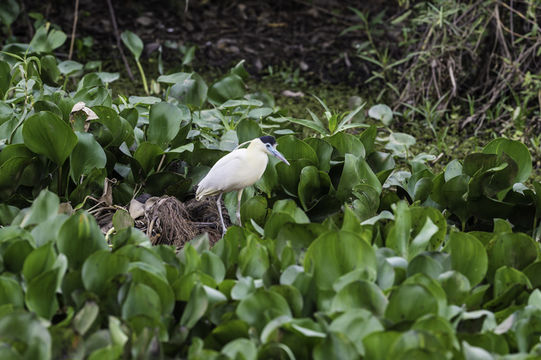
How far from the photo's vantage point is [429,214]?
2133 mm

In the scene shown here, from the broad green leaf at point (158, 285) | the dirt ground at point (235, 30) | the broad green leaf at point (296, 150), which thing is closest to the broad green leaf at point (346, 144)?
the broad green leaf at point (296, 150)

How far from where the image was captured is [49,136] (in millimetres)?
2523

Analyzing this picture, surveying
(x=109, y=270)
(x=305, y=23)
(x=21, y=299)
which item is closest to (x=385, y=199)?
(x=109, y=270)

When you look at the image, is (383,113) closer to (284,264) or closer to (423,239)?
(423,239)

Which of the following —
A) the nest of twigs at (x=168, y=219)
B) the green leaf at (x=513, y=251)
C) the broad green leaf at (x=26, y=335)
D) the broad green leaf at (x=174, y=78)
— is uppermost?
the broad green leaf at (x=26, y=335)

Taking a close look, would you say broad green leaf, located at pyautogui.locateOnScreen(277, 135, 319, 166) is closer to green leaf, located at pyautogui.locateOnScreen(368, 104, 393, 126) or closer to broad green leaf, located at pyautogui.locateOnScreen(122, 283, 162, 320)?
green leaf, located at pyautogui.locateOnScreen(368, 104, 393, 126)

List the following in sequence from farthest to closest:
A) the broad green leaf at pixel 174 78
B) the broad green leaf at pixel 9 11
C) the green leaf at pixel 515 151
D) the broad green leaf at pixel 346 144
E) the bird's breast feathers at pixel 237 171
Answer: the broad green leaf at pixel 9 11 → the broad green leaf at pixel 174 78 → the broad green leaf at pixel 346 144 → the green leaf at pixel 515 151 → the bird's breast feathers at pixel 237 171

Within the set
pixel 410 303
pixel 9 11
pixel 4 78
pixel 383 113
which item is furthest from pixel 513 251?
pixel 9 11

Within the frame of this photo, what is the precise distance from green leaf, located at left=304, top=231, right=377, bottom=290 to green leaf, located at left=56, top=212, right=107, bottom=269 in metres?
0.51

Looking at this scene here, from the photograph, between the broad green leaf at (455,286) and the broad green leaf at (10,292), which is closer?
the broad green leaf at (10,292)

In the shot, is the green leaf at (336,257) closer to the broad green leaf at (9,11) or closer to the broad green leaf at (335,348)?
the broad green leaf at (335,348)

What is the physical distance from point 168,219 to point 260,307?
116 cm

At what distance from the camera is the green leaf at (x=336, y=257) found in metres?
1.74

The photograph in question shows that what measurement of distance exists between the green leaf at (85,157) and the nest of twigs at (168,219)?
5.3 inches
